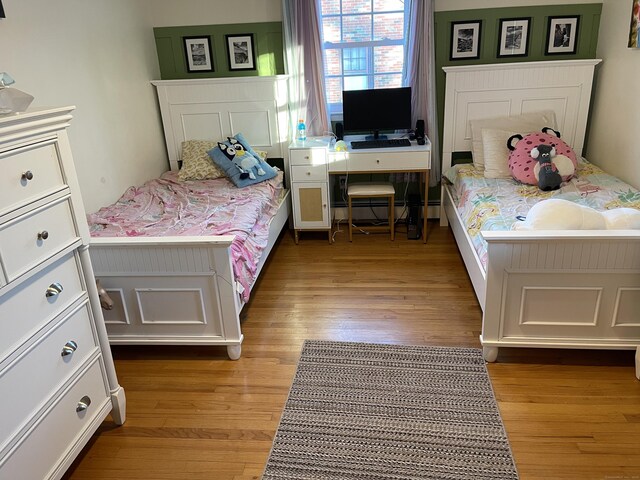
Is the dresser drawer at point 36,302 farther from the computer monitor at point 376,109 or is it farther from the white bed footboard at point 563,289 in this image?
the computer monitor at point 376,109

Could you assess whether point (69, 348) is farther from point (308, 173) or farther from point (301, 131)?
point (301, 131)

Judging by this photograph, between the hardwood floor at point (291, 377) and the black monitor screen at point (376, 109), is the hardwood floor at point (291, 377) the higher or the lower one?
the lower one

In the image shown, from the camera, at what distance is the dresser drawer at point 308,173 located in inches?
154

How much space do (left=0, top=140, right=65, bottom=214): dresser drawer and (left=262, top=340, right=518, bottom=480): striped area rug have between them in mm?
1264

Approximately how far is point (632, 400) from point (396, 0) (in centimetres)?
329

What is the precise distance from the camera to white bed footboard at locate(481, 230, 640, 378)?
2.15 meters

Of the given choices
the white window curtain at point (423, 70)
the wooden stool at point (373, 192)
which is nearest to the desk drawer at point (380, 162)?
the wooden stool at point (373, 192)

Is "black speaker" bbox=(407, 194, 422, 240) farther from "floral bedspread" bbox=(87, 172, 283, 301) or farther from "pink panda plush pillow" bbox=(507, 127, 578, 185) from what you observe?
"floral bedspread" bbox=(87, 172, 283, 301)

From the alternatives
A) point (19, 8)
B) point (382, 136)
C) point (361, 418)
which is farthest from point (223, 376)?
point (382, 136)

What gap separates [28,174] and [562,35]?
3869 mm

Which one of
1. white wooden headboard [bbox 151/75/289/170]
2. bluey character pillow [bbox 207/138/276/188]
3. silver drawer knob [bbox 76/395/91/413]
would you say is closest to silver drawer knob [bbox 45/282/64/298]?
silver drawer knob [bbox 76/395/91/413]

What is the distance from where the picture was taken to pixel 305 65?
405 centimetres

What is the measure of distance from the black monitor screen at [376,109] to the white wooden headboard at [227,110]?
1.80 ft

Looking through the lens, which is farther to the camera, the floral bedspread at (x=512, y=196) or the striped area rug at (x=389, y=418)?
the floral bedspread at (x=512, y=196)
